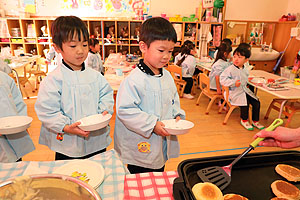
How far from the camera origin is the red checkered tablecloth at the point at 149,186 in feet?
2.50

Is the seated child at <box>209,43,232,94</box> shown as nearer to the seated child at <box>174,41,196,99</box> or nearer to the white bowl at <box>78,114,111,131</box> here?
the seated child at <box>174,41,196,99</box>

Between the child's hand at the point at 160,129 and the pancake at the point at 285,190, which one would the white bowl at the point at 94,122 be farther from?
the pancake at the point at 285,190

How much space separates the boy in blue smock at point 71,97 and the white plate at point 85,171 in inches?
14.0

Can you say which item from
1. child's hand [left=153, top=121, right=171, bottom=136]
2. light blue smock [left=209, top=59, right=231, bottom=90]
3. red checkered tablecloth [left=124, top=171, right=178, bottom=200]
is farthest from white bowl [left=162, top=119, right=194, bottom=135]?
light blue smock [left=209, top=59, right=231, bottom=90]

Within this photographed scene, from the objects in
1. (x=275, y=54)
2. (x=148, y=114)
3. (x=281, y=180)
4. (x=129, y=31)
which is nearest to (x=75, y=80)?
(x=148, y=114)

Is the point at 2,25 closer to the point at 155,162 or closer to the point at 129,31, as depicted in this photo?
the point at 129,31

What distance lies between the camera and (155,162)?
Answer: 4.43 feet

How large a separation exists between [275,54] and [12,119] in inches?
295

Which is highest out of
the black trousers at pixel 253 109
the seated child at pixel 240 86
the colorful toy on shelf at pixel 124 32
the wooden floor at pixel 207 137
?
the colorful toy on shelf at pixel 124 32

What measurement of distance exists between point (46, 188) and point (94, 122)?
2.35ft

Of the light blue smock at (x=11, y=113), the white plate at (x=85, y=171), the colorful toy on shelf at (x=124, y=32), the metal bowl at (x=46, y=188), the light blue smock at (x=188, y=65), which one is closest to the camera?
the metal bowl at (x=46, y=188)

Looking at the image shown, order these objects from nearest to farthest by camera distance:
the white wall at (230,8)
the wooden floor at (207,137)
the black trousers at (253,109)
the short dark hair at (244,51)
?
the wooden floor at (207,137)
the short dark hair at (244,51)
the black trousers at (253,109)
the white wall at (230,8)

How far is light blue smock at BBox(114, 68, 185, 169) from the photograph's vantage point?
4.02ft

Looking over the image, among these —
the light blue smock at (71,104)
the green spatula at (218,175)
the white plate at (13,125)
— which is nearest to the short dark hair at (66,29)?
the light blue smock at (71,104)
